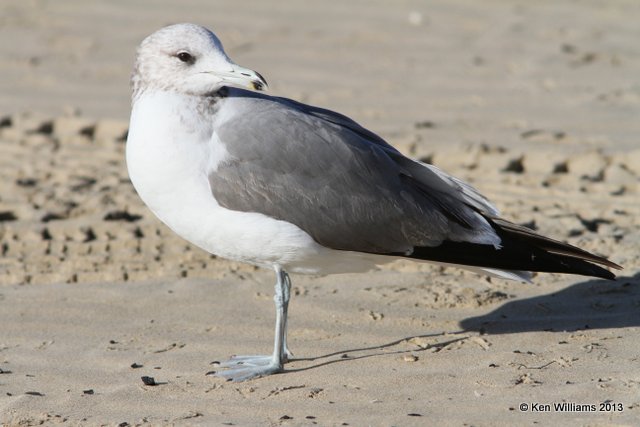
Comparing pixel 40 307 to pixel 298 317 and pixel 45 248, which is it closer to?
pixel 45 248

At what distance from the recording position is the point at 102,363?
15.5 ft

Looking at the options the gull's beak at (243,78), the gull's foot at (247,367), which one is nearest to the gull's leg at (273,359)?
the gull's foot at (247,367)

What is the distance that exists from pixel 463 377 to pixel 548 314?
0.95 metres

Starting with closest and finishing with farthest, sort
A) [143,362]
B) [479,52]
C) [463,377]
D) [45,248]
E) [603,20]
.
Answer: [463,377], [143,362], [45,248], [479,52], [603,20]

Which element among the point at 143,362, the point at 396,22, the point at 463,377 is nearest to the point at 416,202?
the point at 463,377

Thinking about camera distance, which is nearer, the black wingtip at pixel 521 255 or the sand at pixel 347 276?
the sand at pixel 347 276

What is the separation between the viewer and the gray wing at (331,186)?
439 centimetres

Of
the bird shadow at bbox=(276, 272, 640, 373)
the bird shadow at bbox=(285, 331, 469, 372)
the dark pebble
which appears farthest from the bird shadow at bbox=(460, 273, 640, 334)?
the dark pebble

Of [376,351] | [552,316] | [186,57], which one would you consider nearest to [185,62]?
[186,57]

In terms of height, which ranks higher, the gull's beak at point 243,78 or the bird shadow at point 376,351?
the gull's beak at point 243,78

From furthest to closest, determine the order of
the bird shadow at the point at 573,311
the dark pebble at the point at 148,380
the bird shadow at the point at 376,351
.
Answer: the bird shadow at the point at 573,311 → the bird shadow at the point at 376,351 → the dark pebble at the point at 148,380

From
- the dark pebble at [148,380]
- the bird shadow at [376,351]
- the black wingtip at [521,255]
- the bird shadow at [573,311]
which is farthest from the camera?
the bird shadow at [573,311]

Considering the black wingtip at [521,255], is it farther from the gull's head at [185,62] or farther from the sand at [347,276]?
the gull's head at [185,62]

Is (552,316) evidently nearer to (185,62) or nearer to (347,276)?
(347,276)
